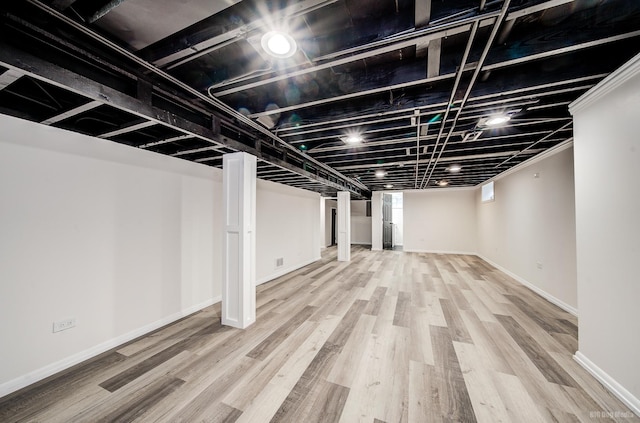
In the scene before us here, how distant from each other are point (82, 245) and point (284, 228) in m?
3.78

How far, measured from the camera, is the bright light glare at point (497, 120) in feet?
8.04

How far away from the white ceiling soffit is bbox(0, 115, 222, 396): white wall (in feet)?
5.01

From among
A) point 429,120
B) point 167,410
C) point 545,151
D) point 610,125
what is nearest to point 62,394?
point 167,410

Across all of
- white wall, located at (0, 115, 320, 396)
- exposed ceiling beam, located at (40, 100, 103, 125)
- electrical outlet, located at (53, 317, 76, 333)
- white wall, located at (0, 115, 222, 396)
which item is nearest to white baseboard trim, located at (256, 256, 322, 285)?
white wall, located at (0, 115, 320, 396)

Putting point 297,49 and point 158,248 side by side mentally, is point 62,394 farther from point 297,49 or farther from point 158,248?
point 297,49

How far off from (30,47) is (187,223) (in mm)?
2371

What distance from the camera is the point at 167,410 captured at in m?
1.67

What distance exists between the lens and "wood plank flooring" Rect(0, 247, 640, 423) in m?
1.65

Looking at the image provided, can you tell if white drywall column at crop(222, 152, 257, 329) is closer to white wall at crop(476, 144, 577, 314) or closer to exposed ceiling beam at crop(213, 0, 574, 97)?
exposed ceiling beam at crop(213, 0, 574, 97)

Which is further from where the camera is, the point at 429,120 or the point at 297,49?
the point at 429,120

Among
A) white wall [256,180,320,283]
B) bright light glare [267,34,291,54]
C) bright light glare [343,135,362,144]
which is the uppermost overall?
bright light glare [267,34,291,54]

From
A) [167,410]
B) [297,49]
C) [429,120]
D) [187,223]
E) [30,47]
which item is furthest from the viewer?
[187,223]

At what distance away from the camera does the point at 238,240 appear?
298 cm

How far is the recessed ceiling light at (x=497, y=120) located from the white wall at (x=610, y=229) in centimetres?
51
